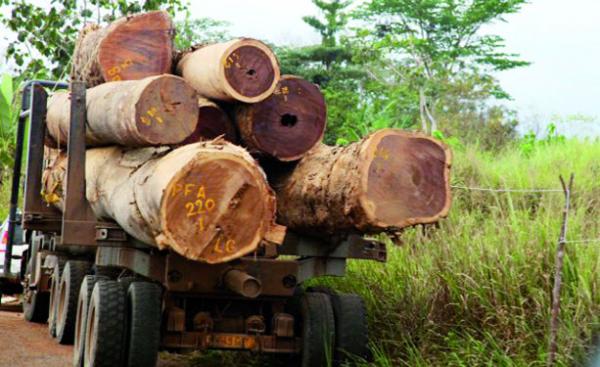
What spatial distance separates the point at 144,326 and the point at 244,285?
92 centimetres

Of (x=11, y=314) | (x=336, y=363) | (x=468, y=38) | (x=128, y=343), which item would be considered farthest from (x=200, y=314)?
(x=468, y=38)

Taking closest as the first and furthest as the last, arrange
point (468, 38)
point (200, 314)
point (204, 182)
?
point (204, 182)
point (200, 314)
point (468, 38)

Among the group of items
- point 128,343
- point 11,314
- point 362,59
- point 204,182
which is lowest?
point 11,314

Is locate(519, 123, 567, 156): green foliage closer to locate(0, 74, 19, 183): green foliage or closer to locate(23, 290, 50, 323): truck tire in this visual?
locate(23, 290, 50, 323): truck tire

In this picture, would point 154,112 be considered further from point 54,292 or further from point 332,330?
point 54,292

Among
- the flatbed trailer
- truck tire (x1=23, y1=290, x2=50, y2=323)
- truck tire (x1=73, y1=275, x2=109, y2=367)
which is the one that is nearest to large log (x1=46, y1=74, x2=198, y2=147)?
the flatbed trailer

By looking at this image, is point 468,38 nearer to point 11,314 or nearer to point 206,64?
point 11,314

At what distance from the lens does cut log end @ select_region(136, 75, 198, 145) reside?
7602 mm

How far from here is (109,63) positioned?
949 centimetres

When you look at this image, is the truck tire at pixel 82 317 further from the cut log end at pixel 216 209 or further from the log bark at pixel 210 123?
the cut log end at pixel 216 209

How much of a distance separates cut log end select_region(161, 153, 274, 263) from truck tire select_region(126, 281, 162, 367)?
1439 mm

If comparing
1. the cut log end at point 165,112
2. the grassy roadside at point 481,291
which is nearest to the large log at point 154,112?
the cut log end at point 165,112

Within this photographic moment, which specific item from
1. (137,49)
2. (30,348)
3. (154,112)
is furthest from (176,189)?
(30,348)

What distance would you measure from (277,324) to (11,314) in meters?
7.22
